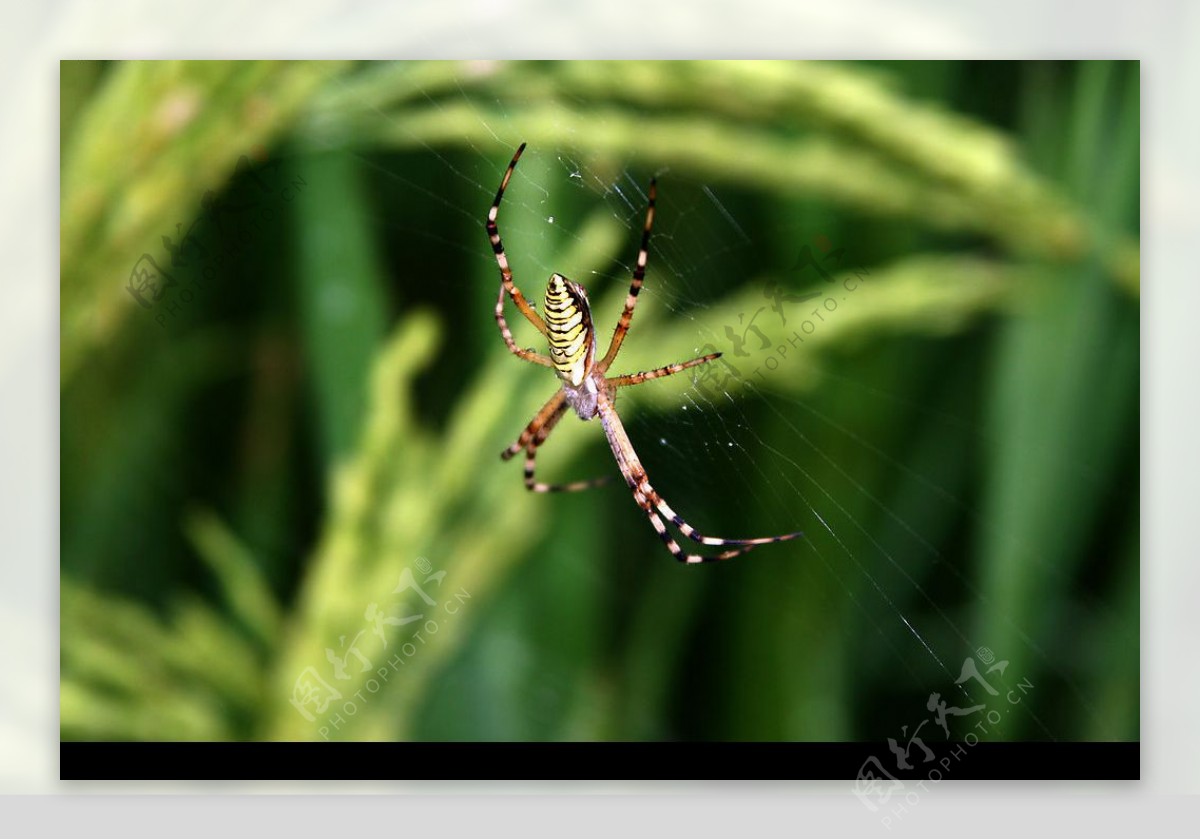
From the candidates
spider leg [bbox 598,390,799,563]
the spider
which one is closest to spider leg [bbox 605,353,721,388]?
the spider

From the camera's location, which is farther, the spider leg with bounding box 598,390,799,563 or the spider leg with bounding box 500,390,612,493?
the spider leg with bounding box 500,390,612,493

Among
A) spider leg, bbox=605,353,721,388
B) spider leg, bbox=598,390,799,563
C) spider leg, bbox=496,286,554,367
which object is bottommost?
spider leg, bbox=598,390,799,563

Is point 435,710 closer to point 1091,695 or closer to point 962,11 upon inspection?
point 1091,695

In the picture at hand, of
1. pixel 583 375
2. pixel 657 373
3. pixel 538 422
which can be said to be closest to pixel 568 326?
pixel 657 373

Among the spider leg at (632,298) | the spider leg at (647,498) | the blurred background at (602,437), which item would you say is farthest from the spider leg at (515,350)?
the spider leg at (647,498)

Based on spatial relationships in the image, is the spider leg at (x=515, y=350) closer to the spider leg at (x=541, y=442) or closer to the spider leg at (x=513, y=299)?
the spider leg at (x=513, y=299)

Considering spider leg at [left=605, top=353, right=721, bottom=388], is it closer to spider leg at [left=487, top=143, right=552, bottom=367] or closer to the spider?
the spider
